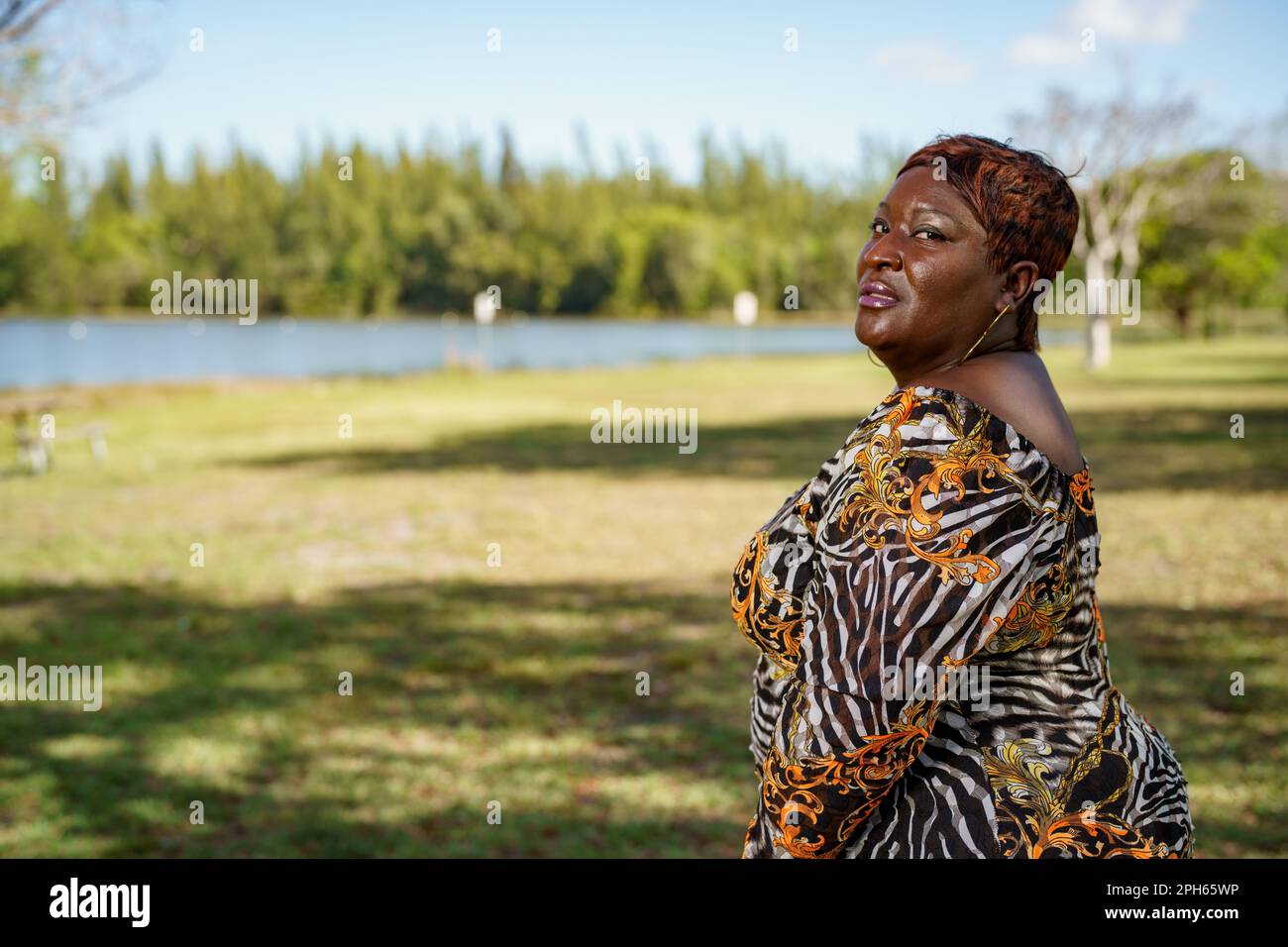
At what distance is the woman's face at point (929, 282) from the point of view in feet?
5.21

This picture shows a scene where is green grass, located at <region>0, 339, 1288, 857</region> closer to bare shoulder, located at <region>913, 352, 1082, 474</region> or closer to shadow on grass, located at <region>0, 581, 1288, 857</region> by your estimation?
shadow on grass, located at <region>0, 581, 1288, 857</region>

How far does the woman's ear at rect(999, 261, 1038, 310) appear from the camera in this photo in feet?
5.27

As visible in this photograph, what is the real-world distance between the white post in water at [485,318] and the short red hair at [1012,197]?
92.9ft

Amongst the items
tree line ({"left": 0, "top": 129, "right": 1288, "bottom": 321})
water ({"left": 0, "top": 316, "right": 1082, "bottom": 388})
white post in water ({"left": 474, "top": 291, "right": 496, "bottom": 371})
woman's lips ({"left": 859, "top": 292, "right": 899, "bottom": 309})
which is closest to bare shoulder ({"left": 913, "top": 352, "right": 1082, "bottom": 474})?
woman's lips ({"left": 859, "top": 292, "right": 899, "bottom": 309})

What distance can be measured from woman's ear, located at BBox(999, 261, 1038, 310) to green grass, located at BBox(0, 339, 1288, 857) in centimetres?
343

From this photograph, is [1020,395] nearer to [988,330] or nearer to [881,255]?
[988,330]

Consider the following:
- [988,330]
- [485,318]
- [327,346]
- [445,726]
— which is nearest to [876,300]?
[988,330]

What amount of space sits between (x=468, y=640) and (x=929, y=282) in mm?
6447

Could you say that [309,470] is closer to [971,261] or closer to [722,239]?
[971,261]

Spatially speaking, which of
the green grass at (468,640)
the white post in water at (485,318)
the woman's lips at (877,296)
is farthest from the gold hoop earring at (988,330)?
the white post in water at (485,318)

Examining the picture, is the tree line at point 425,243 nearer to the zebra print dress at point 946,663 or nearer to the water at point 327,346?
the water at point 327,346

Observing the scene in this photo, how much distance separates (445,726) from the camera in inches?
238
